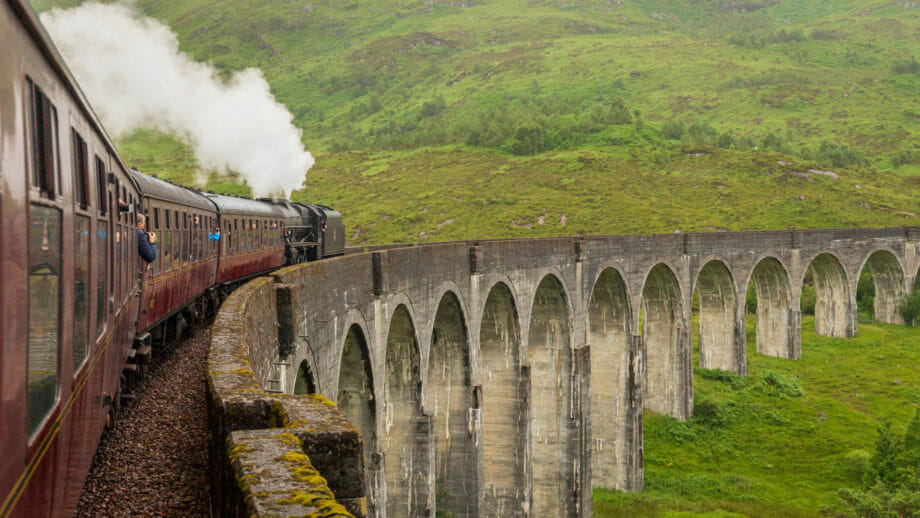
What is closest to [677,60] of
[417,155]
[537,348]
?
[417,155]

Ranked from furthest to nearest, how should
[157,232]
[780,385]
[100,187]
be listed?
[780,385] < [157,232] < [100,187]

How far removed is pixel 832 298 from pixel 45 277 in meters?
50.2

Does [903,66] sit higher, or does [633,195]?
[903,66]

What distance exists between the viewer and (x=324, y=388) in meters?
11.2

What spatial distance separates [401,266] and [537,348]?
12692mm

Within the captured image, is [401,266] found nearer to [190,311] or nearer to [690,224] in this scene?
[190,311]

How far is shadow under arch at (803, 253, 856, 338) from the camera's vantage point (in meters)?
45.8

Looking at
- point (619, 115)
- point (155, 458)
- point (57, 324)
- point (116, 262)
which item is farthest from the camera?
point (619, 115)

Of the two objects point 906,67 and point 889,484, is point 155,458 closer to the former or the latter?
point 889,484

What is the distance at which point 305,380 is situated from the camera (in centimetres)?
1087

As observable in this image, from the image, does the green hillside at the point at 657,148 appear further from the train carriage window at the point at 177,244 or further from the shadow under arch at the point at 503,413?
the train carriage window at the point at 177,244

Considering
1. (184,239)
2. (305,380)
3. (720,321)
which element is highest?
(184,239)

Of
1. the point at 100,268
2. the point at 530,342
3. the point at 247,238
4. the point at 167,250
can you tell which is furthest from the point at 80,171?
the point at 530,342

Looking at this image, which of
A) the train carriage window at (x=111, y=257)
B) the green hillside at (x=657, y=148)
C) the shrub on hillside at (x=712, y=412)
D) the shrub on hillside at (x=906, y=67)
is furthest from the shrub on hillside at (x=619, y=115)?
the train carriage window at (x=111, y=257)
